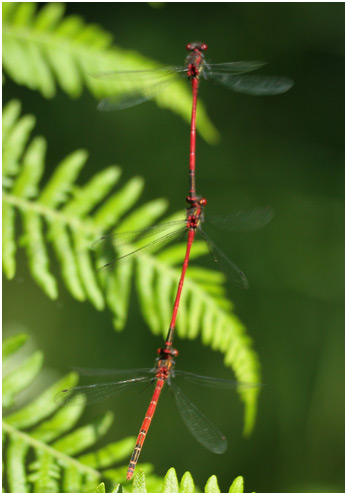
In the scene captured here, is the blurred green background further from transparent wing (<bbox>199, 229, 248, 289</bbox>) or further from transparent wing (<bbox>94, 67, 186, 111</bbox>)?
transparent wing (<bbox>199, 229, 248, 289</bbox>)

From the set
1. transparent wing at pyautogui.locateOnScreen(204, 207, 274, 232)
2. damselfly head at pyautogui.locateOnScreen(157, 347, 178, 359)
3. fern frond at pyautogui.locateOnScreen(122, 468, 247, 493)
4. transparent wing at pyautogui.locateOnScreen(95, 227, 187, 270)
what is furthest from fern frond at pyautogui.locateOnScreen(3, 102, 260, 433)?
fern frond at pyautogui.locateOnScreen(122, 468, 247, 493)

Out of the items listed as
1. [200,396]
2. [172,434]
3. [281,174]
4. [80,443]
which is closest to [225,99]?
[281,174]

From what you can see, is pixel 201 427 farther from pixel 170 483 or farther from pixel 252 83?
pixel 252 83

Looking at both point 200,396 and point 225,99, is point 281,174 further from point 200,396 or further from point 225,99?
point 200,396

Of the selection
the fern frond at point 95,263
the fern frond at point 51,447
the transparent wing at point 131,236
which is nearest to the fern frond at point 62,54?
the fern frond at point 95,263

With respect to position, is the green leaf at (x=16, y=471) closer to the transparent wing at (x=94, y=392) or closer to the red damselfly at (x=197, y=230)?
the transparent wing at (x=94, y=392)
